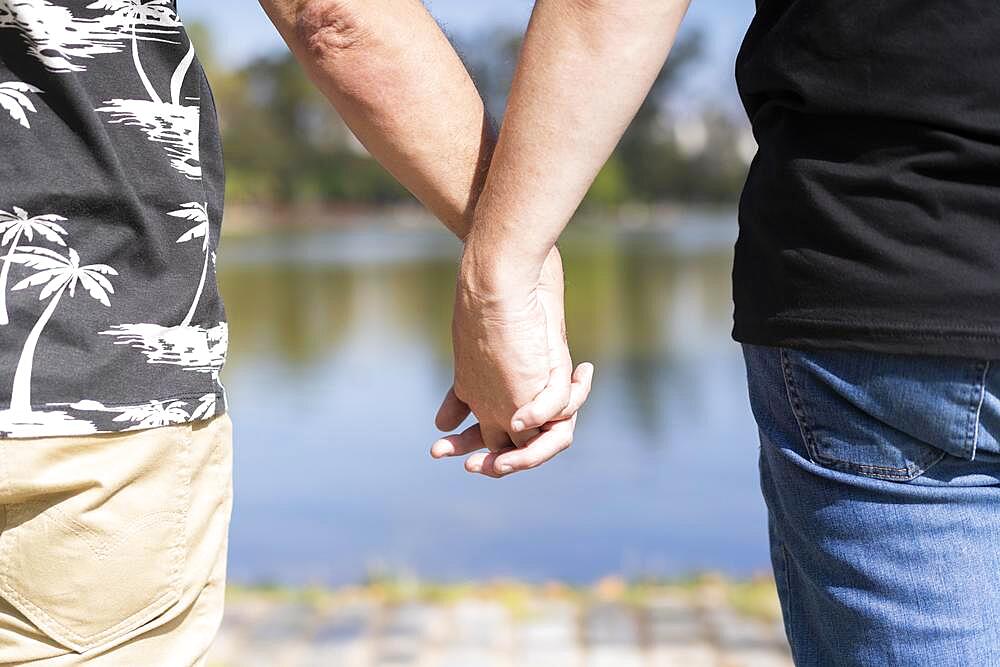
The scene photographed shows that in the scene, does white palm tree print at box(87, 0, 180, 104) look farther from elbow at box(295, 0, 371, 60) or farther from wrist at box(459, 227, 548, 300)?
wrist at box(459, 227, 548, 300)

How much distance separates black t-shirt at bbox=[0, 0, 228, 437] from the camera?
0.97m

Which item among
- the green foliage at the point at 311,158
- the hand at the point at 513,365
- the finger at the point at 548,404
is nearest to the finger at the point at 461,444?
the hand at the point at 513,365

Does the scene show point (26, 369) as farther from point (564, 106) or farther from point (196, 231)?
point (564, 106)

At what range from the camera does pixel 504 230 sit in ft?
3.74

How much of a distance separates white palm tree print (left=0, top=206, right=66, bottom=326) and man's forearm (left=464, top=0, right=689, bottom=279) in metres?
0.41

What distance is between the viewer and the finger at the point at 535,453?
126 centimetres

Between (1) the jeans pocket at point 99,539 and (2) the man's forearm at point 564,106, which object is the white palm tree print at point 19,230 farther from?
(2) the man's forearm at point 564,106

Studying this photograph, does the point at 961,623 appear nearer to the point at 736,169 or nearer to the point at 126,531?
the point at 126,531

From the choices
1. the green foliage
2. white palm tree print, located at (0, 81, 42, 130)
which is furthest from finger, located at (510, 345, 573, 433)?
the green foliage

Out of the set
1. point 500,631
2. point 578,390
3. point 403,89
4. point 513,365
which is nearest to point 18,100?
point 403,89

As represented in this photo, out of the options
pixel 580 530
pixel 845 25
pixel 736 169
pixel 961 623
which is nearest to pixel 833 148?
pixel 845 25

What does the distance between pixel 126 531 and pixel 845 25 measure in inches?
29.5

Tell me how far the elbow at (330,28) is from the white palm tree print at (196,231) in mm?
220

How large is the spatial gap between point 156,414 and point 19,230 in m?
0.19
